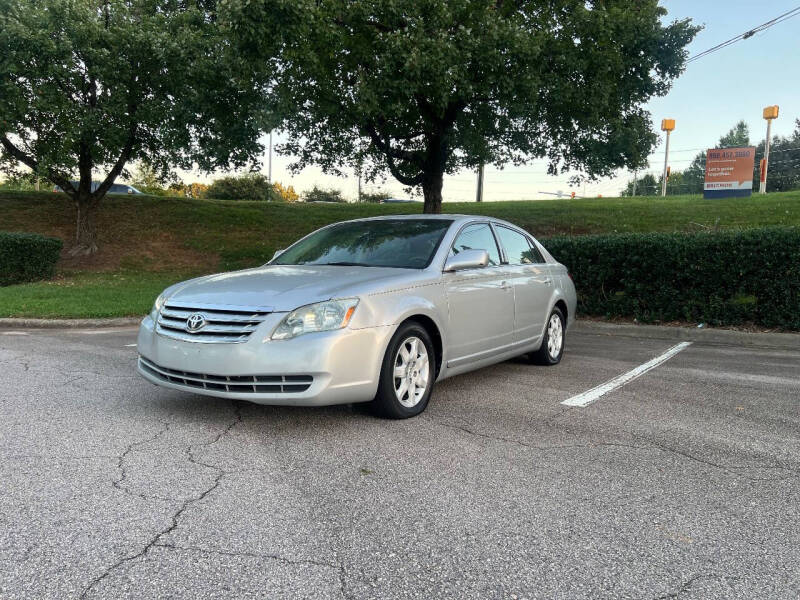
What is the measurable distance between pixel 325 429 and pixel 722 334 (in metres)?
6.94

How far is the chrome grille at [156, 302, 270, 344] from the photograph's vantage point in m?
4.25

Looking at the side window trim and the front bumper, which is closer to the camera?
the front bumper

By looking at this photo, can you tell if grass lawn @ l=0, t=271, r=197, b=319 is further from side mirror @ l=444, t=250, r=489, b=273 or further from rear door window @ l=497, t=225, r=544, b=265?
side mirror @ l=444, t=250, r=489, b=273

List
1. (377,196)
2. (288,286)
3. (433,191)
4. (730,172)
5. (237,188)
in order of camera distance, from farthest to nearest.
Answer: (377,196) → (237,188) → (730,172) → (433,191) → (288,286)

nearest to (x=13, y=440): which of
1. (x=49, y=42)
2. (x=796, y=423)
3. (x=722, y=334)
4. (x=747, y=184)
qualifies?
(x=796, y=423)

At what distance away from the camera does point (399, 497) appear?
3.30 m

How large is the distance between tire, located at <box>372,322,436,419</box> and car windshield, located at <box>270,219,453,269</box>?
693mm

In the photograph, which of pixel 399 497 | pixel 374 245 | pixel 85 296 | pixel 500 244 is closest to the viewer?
pixel 399 497

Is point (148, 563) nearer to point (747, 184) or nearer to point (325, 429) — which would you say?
point (325, 429)

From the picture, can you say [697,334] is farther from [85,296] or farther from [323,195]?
[323,195]

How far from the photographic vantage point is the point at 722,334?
922cm

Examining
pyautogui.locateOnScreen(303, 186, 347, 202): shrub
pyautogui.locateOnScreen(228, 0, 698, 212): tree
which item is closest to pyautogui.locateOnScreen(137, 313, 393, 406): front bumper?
pyautogui.locateOnScreen(228, 0, 698, 212): tree

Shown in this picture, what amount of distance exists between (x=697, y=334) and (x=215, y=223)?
671 inches

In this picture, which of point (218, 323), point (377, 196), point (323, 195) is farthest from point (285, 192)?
point (218, 323)
